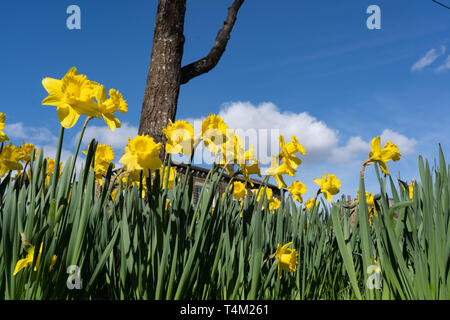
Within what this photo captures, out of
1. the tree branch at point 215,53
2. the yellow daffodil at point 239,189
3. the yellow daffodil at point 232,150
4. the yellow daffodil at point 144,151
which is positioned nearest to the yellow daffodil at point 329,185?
the yellow daffodil at point 239,189

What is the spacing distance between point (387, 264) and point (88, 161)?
1066 mm

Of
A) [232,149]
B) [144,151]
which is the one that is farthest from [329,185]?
[144,151]

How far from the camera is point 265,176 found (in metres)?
1.63

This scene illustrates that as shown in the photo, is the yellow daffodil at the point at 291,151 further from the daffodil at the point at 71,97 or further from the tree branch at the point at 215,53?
the tree branch at the point at 215,53

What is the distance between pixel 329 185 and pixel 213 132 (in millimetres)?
1496

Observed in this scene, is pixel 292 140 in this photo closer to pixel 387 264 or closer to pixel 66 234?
pixel 387 264

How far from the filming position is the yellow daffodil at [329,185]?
100 inches

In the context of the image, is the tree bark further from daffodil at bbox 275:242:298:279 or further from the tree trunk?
daffodil at bbox 275:242:298:279

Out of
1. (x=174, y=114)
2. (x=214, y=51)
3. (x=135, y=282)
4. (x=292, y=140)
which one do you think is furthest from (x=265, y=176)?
(x=214, y=51)

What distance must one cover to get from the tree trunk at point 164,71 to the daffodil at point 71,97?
2.78 metres

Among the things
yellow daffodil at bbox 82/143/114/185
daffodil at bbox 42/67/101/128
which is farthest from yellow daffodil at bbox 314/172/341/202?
daffodil at bbox 42/67/101/128

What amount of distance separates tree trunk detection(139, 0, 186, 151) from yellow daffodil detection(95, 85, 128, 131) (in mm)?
2725

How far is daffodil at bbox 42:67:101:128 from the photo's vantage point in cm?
110

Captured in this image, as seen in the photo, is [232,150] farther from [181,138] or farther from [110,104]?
[110,104]
